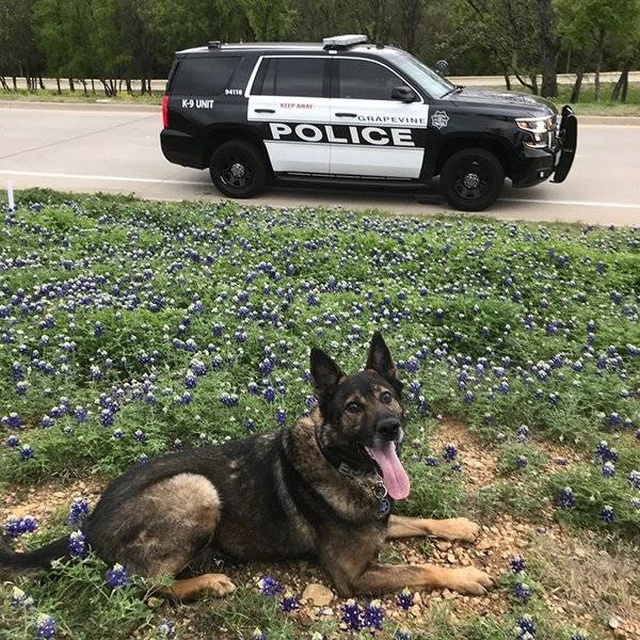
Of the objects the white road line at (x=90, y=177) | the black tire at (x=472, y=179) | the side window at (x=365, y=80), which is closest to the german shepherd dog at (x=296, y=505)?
the black tire at (x=472, y=179)

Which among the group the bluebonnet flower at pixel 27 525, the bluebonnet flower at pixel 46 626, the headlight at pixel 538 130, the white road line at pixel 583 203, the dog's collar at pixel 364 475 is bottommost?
the bluebonnet flower at pixel 27 525

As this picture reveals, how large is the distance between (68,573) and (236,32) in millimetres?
37163

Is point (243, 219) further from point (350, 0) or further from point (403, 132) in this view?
point (350, 0)

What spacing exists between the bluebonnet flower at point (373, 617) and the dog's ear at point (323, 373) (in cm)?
97

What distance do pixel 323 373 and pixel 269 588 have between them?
1.00 m

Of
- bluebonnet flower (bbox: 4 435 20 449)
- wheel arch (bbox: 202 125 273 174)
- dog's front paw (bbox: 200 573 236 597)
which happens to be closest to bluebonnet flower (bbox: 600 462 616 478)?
dog's front paw (bbox: 200 573 236 597)

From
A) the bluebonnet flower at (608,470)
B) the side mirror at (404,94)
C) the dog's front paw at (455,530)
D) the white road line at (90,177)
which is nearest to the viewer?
the dog's front paw at (455,530)

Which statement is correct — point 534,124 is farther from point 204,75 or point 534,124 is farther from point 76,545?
point 76,545

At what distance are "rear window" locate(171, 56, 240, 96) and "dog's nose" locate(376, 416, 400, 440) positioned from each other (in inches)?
345

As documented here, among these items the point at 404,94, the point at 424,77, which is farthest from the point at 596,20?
the point at 404,94

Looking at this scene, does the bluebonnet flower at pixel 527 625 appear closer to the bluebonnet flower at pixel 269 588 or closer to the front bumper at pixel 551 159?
the bluebonnet flower at pixel 269 588

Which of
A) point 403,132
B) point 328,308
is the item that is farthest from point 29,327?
point 403,132

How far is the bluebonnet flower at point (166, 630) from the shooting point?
2729mm

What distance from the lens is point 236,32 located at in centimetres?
3597
